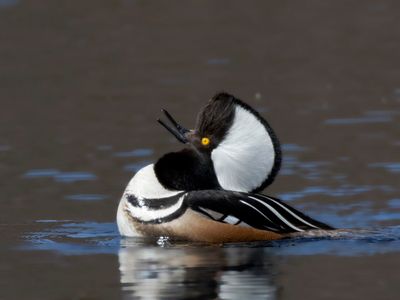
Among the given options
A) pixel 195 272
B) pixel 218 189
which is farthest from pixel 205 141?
pixel 195 272

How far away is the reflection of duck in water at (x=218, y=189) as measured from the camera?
1120cm

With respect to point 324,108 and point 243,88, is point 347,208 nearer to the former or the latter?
point 324,108

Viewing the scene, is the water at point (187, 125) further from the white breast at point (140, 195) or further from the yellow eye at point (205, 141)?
the yellow eye at point (205, 141)

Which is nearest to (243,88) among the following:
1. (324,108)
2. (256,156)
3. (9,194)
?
(324,108)

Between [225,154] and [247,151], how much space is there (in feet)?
0.68

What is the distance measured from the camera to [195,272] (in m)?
10.1

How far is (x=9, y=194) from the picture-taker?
1348 cm

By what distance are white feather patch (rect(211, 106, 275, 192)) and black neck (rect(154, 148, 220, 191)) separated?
0.20m

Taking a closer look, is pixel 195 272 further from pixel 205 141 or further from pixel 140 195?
pixel 205 141

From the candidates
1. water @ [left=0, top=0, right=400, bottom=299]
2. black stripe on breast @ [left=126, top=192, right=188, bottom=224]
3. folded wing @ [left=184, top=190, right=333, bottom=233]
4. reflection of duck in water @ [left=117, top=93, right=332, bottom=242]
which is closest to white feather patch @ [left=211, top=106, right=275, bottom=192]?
reflection of duck in water @ [left=117, top=93, right=332, bottom=242]

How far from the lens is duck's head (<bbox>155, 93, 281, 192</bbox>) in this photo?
11.2 metres

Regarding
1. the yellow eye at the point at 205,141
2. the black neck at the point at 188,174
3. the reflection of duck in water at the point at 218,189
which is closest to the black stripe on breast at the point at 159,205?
the reflection of duck in water at the point at 218,189

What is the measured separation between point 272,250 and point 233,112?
1.12 metres

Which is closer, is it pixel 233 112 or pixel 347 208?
pixel 233 112
